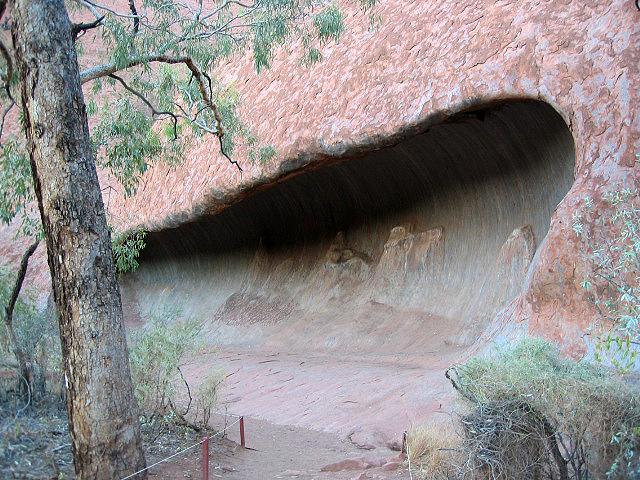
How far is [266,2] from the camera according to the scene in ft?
34.9

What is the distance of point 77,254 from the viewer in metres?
5.94

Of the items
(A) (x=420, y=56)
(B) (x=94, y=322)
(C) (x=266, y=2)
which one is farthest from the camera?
(A) (x=420, y=56)

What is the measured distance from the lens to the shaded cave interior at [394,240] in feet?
42.0

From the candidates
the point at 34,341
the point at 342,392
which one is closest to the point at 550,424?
the point at 34,341

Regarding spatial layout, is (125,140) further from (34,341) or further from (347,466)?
(347,466)

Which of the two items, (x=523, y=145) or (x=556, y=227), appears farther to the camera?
(x=523, y=145)

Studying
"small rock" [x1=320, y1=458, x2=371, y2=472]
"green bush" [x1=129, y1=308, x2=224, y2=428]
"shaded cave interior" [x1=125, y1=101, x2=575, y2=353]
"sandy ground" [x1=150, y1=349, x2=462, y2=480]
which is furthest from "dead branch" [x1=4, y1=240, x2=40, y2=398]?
"shaded cave interior" [x1=125, y1=101, x2=575, y2=353]

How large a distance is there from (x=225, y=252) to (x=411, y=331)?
317 inches

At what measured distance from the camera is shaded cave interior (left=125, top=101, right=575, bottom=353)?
12.8 metres

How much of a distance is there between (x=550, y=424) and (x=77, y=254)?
144 inches

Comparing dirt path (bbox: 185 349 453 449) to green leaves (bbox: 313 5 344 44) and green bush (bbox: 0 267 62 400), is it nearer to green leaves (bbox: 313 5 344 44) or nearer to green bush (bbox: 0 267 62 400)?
green bush (bbox: 0 267 62 400)

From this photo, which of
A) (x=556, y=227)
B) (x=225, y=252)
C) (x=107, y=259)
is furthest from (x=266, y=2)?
(x=225, y=252)

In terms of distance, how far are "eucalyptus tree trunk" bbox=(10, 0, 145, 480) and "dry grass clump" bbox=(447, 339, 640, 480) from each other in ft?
8.65

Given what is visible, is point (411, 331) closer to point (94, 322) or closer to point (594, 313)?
point (594, 313)
